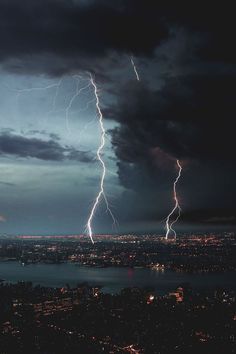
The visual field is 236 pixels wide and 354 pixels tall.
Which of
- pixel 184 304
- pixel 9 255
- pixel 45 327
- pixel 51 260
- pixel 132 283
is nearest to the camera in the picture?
pixel 45 327

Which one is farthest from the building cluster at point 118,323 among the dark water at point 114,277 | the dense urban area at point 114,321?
the dark water at point 114,277

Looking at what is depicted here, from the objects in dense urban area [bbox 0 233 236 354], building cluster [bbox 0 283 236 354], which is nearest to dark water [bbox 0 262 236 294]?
dense urban area [bbox 0 233 236 354]

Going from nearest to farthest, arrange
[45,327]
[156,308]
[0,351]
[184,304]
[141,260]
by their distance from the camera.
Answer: [0,351] < [45,327] < [156,308] < [184,304] < [141,260]

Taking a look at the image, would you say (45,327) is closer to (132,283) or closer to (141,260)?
(132,283)

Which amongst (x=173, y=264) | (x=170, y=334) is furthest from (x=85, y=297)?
(x=173, y=264)

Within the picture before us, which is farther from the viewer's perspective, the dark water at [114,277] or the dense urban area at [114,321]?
the dark water at [114,277]

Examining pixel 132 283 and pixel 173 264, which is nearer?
pixel 132 283

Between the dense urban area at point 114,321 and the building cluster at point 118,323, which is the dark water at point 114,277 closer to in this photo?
the dense urban area at point 114,321

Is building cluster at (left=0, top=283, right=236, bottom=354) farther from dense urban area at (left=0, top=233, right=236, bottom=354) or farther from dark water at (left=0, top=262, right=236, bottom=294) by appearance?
dark water at (left=0, top=262, right=236, bottom=294)

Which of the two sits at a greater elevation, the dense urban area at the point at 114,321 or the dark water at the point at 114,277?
the dark water at the point at 114,277
